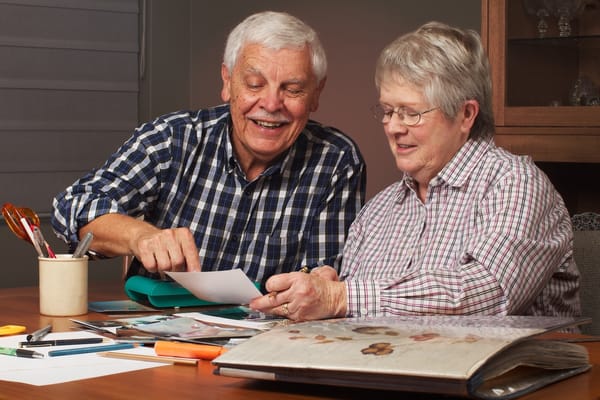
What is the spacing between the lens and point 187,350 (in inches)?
57.3

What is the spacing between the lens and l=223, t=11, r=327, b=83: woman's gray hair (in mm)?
2291

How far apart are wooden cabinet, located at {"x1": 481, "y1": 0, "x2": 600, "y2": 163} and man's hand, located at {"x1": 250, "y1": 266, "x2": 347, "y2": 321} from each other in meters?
1.51

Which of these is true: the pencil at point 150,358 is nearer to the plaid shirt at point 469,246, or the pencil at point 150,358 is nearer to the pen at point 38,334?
the pen at point 38,334

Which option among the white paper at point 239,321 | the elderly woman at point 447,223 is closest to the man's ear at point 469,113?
the elderly woman at point 447,223

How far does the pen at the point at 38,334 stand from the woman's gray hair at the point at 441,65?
821 mm

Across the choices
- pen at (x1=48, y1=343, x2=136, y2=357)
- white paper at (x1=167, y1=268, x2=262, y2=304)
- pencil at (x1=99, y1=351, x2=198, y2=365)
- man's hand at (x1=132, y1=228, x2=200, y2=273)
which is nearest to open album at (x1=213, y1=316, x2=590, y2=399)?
pencil at (x1=99, y1=351, x2=198, y2=365)

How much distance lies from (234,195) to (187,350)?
38.7 inches

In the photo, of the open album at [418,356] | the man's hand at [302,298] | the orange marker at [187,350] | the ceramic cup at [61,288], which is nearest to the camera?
the open album at [418,356]

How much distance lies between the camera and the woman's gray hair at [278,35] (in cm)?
229

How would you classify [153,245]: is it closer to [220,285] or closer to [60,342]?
[220,285]

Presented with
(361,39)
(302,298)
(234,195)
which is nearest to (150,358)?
(302,298)

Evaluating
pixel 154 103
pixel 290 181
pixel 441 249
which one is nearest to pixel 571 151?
pixel 290 181

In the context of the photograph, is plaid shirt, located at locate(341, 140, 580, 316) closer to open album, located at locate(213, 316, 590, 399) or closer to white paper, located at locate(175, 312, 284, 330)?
white paper, located at locate(175, 312, 284, 330)

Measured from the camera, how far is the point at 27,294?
2.19 metres
